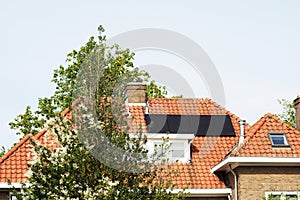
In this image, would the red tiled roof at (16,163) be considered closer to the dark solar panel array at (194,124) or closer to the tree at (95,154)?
the dark solar panel array at (194,124)

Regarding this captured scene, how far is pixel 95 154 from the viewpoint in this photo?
687 inches

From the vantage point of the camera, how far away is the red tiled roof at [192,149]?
86.5ft

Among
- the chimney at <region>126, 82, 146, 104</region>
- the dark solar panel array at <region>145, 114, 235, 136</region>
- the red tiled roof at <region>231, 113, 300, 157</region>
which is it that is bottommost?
the red tiled roof at <region>231, 113, 300, 157</region>

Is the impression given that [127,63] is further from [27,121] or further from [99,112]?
[99,112]

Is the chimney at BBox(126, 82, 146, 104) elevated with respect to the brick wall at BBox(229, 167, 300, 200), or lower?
elevated

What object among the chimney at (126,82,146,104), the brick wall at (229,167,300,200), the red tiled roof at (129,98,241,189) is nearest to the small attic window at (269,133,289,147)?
the brick wall at (229,167,300,200)

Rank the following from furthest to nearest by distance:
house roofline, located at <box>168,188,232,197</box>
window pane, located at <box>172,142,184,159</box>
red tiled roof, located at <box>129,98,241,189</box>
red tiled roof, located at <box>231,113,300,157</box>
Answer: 1. window pane, located at <box>172,142,184,159</box>
2. red tiled roof, located at <box>129,98,241,189</box>
3. house roofline, located at <box>168,188,232,197</box>
4. red tiled roof, located at <box>231,113,300,157</box>

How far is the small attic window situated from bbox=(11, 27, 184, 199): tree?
29.8 ft

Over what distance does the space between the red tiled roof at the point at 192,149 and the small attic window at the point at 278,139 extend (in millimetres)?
2573

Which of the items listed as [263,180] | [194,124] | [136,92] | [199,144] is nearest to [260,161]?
[263,180]

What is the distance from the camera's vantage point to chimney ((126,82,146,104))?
31000 mm

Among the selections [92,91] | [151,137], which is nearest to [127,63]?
[151,137]

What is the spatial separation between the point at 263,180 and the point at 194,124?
580 centimetres

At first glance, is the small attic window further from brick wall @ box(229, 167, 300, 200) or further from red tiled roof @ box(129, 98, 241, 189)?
red tiled roof @ box(129, 98, 241, 189)
